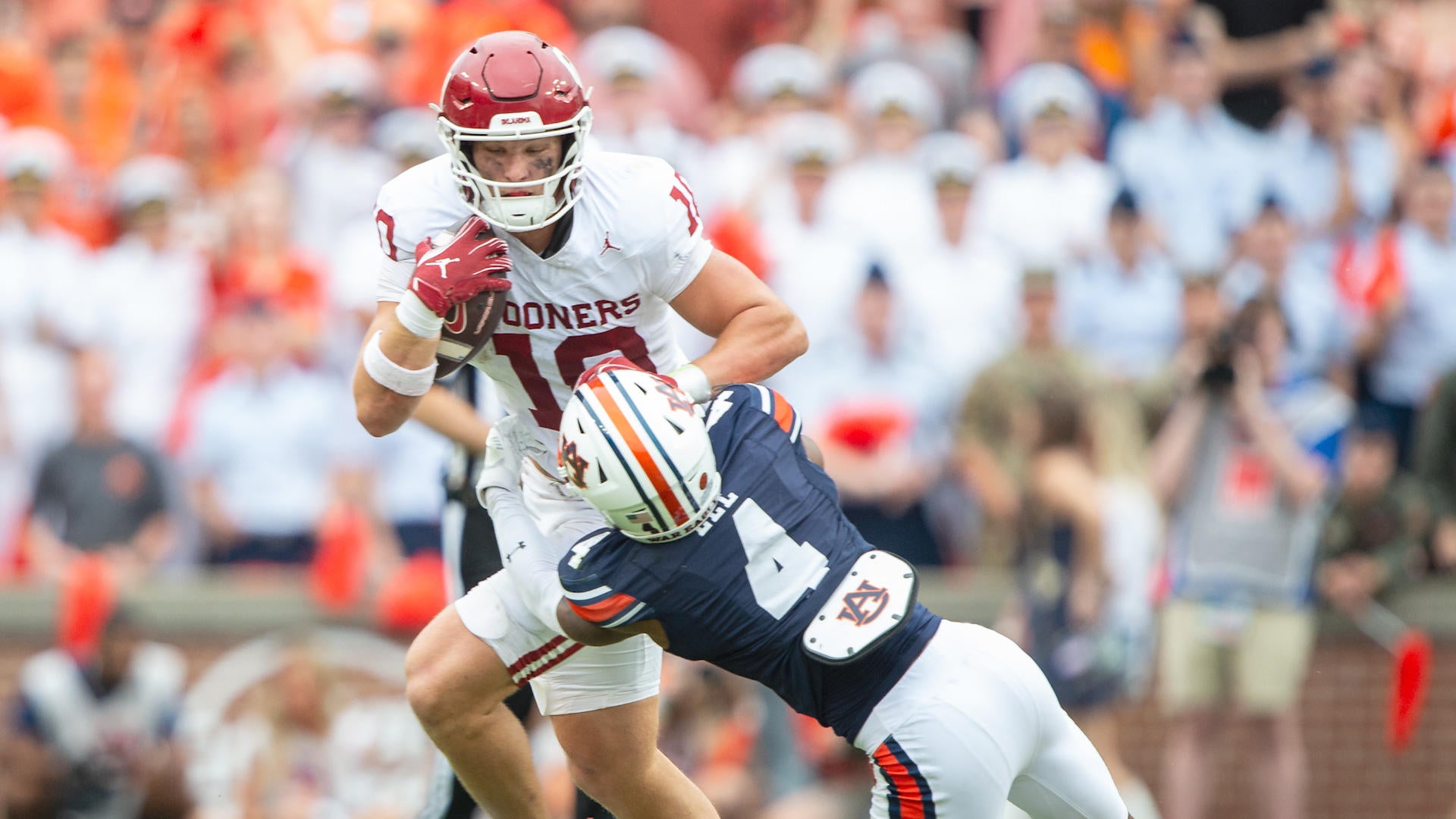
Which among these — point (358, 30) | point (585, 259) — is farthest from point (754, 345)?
point (358, 30)

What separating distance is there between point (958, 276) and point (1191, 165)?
6.03 feet

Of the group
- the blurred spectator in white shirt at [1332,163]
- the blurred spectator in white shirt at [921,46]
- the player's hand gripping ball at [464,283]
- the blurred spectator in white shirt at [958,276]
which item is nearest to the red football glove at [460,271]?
the player's hand gripping ball at [464,283]

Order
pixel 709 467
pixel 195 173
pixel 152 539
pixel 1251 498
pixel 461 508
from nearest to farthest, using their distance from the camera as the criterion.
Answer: pixel 709 467 → pixel 461 508 → pixel 1251 498 → pixel 152 539 → pixel 195 173

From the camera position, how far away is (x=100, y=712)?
9.79 metres

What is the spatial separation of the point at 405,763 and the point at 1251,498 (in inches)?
178

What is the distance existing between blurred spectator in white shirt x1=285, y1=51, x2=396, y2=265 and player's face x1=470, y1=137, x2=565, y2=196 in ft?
21.3

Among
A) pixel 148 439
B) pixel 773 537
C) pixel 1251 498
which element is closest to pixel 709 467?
pixel 773 537

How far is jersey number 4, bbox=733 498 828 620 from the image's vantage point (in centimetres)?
474

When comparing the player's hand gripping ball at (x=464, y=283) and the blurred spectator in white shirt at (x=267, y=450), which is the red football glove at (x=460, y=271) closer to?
the player's hand gripping ball at (x=464, y=283)

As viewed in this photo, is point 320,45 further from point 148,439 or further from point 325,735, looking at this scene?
point 325,735

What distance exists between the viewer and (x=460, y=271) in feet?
15.7

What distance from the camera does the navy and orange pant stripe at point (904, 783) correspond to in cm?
475

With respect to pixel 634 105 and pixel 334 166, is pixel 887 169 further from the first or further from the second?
pixel 334 166

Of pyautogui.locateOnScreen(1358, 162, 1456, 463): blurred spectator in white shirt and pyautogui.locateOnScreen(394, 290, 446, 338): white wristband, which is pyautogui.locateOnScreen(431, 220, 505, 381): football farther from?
pyautogui.locateOnScreen(1358, 162, 1456, 463): blurred spectator in white shirt
